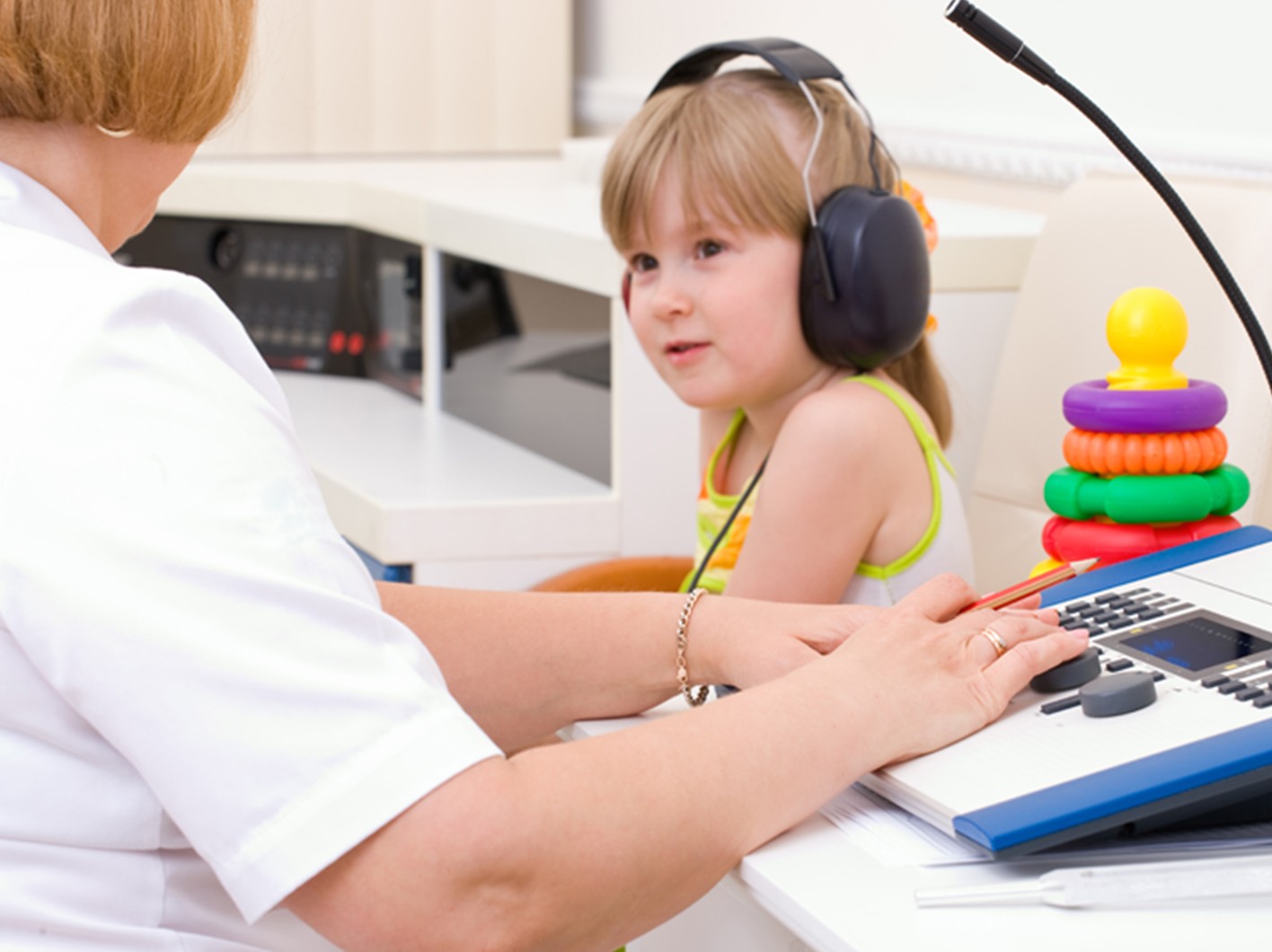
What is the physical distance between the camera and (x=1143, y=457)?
3.09ft

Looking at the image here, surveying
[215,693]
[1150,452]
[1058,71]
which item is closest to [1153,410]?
[1150,452]

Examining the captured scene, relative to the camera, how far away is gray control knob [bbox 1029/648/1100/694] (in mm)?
752

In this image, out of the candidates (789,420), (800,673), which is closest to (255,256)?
(789,420)

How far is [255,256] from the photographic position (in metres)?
2.26

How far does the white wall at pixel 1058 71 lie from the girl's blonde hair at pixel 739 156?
0.33 meters

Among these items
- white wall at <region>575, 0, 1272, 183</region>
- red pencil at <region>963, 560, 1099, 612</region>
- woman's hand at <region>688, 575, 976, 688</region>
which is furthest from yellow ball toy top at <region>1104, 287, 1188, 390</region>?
white wall at <region>575, 0, 1272, 183</region>

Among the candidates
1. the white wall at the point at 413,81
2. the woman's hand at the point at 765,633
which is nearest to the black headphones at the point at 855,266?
the woman's hand at the point at 765,633

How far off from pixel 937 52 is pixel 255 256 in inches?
40.8

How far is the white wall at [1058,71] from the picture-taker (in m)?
1.39

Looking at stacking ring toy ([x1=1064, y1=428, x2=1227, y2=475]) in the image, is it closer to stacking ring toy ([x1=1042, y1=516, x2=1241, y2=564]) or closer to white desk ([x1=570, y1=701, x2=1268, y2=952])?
stacking ring toy ([x1=1042, y1=516, x2=1241, y2=564])

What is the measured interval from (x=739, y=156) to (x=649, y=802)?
71cm

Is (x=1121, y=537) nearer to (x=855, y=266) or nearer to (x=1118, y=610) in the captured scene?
(x=1118, y=610)

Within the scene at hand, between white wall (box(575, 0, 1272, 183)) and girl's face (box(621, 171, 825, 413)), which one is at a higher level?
white wall (box(575, 0, 1272, 183))

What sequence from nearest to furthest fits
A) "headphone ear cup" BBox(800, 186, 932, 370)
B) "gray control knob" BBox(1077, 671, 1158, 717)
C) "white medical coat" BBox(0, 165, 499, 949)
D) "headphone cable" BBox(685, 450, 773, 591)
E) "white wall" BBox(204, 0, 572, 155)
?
"white medical coat" BBox(0, 165, 499, 949) → "gray control knob" BBox(1077, 671, 1158, 717) → "headphone ear cup" BBox(800, 186, 932, 370) → "headphone cable" BBox(685, 450, 773, 591) → "white wall" BBox(204, 0, 572, 155)
